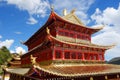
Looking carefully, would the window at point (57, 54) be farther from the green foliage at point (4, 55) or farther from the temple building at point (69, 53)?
the green foliage at point (4, 55)

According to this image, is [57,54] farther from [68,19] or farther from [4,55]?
[4,55]

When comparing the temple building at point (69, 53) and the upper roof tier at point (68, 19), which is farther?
the upper roof tier at point (68, 19)

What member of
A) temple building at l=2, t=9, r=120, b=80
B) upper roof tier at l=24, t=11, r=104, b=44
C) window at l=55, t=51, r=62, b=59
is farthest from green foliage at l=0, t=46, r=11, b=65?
window at l=55, t=51, r=62, b=59

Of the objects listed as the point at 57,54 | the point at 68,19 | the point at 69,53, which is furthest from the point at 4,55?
the point at 57,54

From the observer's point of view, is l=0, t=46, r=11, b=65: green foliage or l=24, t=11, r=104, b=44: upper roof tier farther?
l=0, t=46, r=11, b=65: green foliage

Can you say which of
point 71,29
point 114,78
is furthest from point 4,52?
point 114,78

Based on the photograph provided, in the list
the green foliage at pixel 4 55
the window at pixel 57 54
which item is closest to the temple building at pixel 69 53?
the window at pixel 57 54

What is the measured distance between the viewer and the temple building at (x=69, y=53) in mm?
15132

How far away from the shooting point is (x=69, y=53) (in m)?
19.6

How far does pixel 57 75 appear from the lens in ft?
41.8

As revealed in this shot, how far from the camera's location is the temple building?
596 inches

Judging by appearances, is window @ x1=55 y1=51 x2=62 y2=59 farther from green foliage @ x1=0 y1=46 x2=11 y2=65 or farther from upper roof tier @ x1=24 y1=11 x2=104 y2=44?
green foliage @ x1=0 y1=46 x2=11 y2=65

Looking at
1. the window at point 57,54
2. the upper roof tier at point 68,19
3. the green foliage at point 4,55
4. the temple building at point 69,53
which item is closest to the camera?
the temple building at point 69,53

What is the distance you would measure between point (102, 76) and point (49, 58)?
654cm
